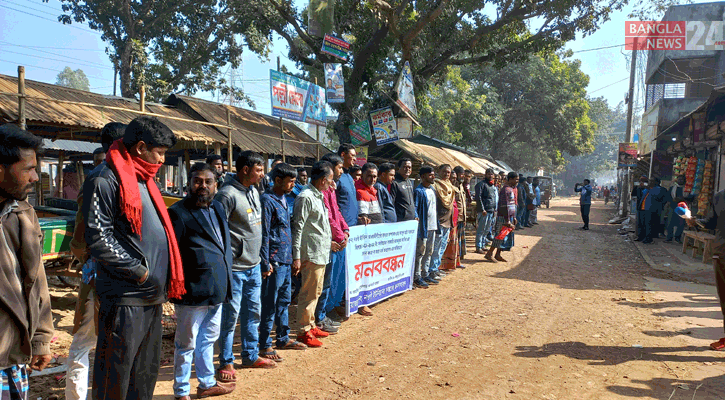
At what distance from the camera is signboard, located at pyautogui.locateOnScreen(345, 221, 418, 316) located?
5996mm

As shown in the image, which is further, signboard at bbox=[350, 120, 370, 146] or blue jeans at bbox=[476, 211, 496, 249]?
signboard at bbox=[350, 120, 370, 146]

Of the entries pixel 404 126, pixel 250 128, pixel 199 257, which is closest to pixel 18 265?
pixel 199 257

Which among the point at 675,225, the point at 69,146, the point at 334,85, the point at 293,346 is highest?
the point at 334,85

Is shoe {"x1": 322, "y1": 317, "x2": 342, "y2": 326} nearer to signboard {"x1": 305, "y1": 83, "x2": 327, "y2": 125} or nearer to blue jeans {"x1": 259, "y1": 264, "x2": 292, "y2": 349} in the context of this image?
blue jeans {"x1": 259, "y1": 264, "x2": 292, "y2": 349}

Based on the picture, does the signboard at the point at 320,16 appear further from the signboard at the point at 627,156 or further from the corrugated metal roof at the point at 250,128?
the signboard at the point at 627,156

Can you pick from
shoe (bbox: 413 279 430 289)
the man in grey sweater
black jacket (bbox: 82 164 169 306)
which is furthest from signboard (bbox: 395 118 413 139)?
black jacket (bbox: 82 164 169 306)

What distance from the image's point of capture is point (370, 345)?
5129 mm

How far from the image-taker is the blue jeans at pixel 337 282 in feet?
18.9

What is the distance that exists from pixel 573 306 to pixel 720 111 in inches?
370

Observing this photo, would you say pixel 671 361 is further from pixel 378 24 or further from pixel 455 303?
pixel 378 24

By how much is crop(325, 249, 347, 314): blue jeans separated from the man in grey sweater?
1.55m

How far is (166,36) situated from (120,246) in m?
19.7

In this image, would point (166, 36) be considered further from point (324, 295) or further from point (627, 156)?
point (627, 156)

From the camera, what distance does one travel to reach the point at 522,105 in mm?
35625
